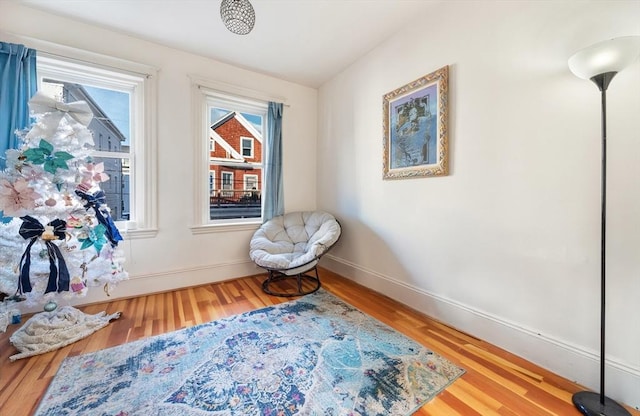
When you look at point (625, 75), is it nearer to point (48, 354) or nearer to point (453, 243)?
point (453, 243)

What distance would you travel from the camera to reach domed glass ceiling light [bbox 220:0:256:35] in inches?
58.6

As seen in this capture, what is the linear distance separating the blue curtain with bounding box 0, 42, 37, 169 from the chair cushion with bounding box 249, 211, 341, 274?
7.06 feet

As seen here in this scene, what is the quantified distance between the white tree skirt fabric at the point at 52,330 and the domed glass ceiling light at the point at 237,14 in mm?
2398

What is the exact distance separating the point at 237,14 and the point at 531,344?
9.02ft

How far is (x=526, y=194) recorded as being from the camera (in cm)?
159

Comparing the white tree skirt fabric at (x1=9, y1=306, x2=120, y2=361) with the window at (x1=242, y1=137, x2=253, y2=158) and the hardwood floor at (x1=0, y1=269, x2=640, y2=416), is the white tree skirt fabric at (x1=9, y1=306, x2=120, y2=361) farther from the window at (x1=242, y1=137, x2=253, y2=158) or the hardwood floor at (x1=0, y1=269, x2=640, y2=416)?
the window at (x1=242, y1=137, x2=253, y2=158)

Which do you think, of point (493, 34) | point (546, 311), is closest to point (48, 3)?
point (493, 34)

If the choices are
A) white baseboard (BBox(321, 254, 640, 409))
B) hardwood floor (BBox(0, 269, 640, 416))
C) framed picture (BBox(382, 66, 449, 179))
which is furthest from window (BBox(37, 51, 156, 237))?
white baseboard (BBox(321, 254, 640, 409))

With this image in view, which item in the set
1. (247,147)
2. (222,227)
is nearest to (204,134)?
(247,147)

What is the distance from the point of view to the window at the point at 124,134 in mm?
2420

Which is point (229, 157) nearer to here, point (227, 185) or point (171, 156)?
point (227, 185)

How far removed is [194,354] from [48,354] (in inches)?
37.5

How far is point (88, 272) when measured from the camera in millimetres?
1936

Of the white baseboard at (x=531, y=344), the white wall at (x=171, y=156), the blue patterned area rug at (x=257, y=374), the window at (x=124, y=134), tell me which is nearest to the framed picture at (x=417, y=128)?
the white baseboard at (x=531, y=344)
